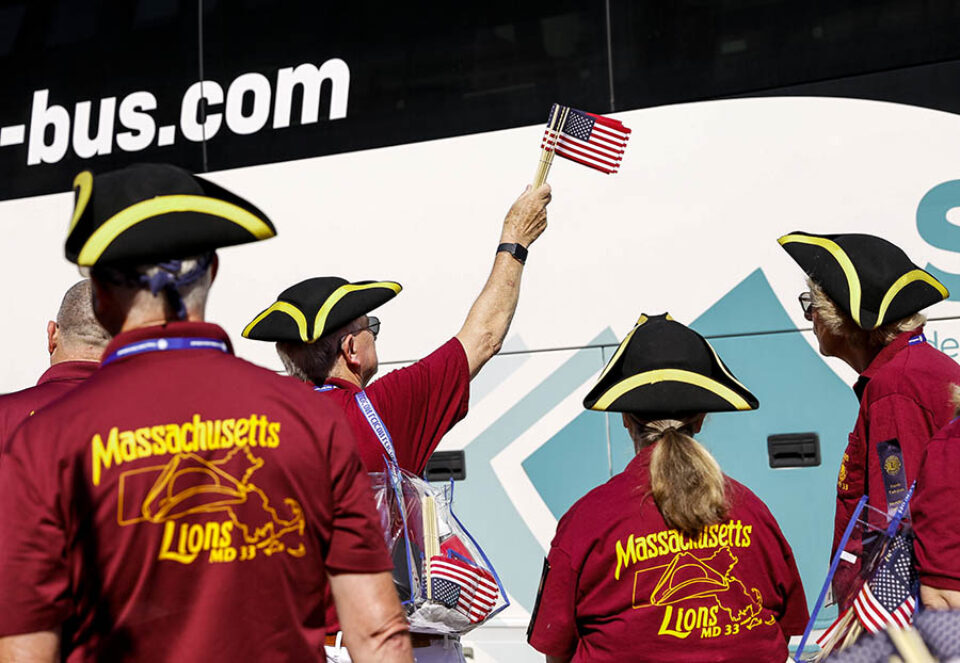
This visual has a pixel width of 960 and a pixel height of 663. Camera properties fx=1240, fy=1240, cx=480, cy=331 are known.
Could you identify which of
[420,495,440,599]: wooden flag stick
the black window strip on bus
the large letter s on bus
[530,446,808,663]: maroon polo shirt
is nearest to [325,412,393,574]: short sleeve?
[530,446,808,663]: maroon polo shirt

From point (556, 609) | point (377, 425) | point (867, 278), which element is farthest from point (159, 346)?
point (867, 278)

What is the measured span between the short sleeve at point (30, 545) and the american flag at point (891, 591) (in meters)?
1.86

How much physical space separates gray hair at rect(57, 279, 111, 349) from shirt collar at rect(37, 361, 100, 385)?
3.4 inches

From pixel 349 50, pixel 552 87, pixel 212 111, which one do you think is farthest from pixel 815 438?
pixel 212 111

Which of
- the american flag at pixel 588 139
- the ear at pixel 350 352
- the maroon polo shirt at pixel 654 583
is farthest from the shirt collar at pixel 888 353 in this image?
the ear at pixel 350 352

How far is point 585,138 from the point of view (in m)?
4.21

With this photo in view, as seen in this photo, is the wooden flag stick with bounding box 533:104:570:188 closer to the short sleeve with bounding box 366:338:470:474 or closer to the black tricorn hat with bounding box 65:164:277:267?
the short sleeve with bounding box 366:338:470:474

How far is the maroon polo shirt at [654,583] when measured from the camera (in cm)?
288

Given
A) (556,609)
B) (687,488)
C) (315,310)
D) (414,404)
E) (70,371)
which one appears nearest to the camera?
(687,488)

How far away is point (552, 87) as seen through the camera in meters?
5.76

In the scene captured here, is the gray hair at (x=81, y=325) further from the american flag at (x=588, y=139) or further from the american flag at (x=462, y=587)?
the american flag at (x=588, y=139)

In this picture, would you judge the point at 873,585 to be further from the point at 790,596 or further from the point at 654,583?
the point at 654,583

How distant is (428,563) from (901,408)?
142 cm

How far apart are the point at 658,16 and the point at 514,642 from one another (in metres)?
2.88
